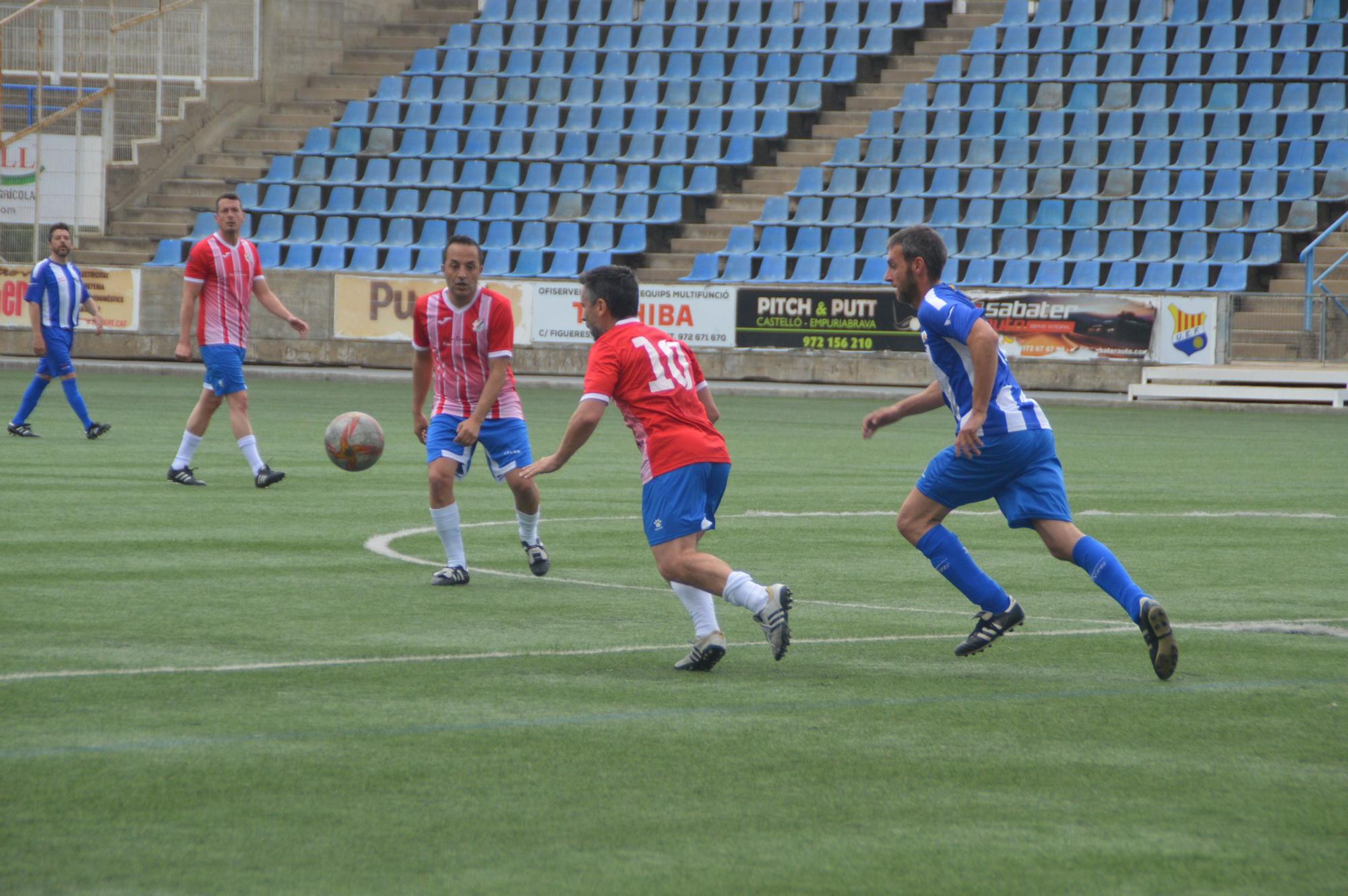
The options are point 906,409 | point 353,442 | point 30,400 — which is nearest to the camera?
point 906,409

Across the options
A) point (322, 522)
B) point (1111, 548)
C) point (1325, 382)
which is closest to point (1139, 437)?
point (1325, 382)

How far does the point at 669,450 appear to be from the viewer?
7.16 meters

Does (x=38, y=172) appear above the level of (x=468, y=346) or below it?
above

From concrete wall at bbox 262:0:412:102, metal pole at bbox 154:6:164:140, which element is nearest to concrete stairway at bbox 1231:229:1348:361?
concrete wall at bbox 262:0:412:102

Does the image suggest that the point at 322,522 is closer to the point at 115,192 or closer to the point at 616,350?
the point at 616,350

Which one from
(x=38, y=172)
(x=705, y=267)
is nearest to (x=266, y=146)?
(x=38, y=172)

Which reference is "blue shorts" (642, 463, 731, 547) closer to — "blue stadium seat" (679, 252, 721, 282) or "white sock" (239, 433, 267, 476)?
"white sock" (239, 433, 267, 476)

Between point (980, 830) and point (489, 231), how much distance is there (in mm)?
31037

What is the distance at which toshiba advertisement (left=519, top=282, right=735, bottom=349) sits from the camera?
102ft

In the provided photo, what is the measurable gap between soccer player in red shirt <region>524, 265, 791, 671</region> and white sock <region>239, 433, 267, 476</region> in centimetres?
734

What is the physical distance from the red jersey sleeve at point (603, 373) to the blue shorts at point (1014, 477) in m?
1.28

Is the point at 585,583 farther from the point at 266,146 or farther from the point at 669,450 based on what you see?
the point at 266,146

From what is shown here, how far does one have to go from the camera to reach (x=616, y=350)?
284 inches

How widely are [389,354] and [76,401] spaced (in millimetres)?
14483
